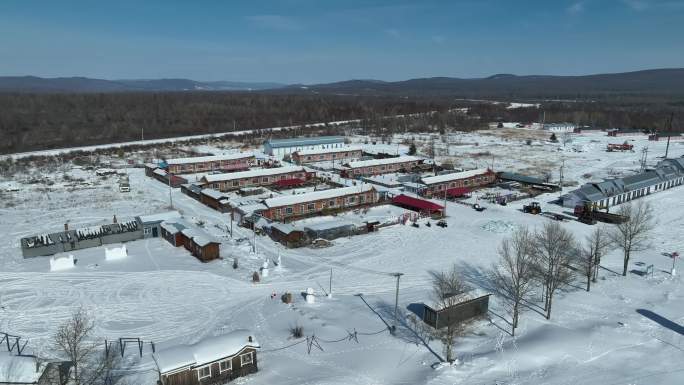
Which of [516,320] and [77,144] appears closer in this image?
[516,320]

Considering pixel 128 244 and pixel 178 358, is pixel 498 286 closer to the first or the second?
pixel 178 358

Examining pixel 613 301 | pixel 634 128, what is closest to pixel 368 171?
pixel 613 301

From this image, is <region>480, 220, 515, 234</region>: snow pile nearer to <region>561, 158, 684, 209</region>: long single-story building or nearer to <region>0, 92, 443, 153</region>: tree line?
<region>561, 158, 684, 209</region>: long single-story building

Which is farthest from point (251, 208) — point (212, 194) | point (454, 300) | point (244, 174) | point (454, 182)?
point (454, 300)

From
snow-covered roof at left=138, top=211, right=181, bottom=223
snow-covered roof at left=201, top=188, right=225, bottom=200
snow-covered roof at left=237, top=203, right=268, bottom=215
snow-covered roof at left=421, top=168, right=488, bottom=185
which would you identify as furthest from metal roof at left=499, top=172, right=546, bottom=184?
snow-covered roof at left=138, top=211, right=181, bottom=223

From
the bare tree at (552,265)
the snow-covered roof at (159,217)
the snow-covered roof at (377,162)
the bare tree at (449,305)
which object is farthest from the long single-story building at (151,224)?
the snow-covered roof at (377,162)
